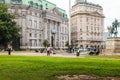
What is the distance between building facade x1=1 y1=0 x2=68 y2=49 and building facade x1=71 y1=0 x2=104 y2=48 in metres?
18.7

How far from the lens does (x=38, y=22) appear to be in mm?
132500

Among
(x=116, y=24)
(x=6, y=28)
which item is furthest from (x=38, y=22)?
(x=116, y=24)

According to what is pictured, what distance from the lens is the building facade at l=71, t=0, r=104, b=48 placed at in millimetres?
175500

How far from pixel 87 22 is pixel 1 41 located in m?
100

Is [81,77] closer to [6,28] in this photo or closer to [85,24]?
[6,28]

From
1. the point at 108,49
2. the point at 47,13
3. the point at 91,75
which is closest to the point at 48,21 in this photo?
the point at 47,13

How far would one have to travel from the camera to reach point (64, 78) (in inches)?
657

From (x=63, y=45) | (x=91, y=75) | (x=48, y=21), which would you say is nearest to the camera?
(x=91, y=75)

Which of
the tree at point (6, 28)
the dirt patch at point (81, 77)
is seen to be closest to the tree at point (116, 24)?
the tree at point (6, 28)

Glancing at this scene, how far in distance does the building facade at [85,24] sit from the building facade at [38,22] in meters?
18.7

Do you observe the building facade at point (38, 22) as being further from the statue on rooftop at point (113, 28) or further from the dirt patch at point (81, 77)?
the dirt patch at point (81, 77)

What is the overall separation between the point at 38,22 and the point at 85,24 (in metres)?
51.5

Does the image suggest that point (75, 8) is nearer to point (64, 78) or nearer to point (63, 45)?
point (63, 45)

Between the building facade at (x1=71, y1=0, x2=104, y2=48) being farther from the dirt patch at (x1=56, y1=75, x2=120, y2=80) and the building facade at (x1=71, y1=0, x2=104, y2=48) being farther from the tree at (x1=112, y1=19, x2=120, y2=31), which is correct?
the dirt patch at (x1=56, y1=75, x2=120, y2=80)
